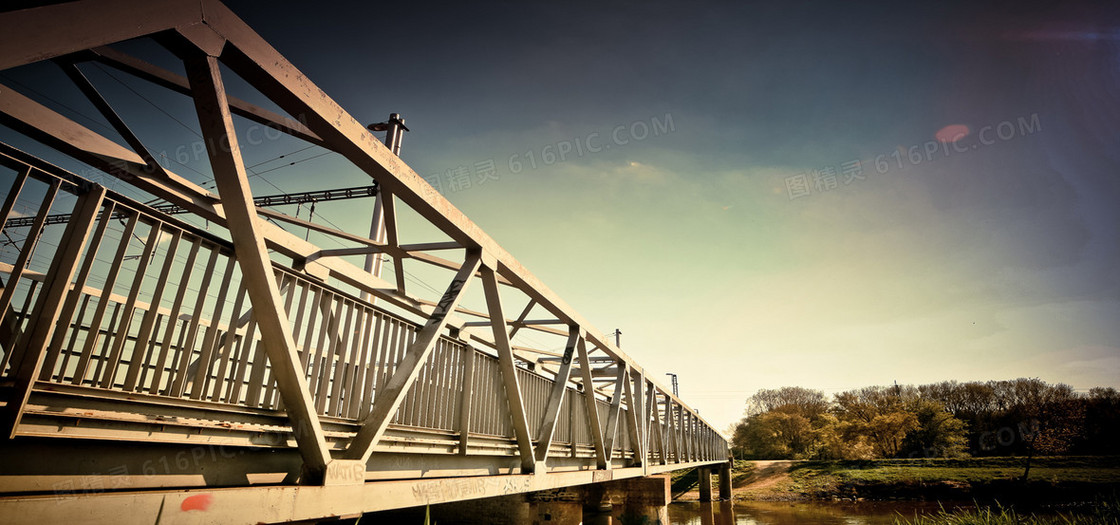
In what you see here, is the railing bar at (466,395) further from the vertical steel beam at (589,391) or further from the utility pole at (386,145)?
the utility pole at (386,145)

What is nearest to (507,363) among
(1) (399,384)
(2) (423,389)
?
(2) (423,389)

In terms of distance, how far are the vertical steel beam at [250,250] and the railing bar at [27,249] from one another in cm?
80

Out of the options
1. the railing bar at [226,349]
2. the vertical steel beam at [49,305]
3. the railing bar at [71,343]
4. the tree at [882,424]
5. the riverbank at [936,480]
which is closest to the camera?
the vertical steel beam at [49,305]

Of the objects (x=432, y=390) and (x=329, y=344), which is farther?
(x=432, y=390)

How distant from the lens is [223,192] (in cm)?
338

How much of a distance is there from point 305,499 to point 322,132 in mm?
2733

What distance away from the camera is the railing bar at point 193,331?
352cm

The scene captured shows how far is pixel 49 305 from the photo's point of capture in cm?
Result: 279

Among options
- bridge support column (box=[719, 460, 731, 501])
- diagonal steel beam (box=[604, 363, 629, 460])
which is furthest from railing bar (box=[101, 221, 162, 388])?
bridge support column (box=[719, 460, 731, 501])

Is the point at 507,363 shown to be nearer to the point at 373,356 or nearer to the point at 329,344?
the point at 373,356

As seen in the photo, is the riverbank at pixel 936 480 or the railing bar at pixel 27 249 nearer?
the railing bar at pixel 27 249

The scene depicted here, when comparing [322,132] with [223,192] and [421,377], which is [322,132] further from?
[421,377]

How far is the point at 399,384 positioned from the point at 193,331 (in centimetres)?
183

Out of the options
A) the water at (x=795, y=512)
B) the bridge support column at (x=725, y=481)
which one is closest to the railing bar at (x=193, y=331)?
the water at (x=795, y=512)
